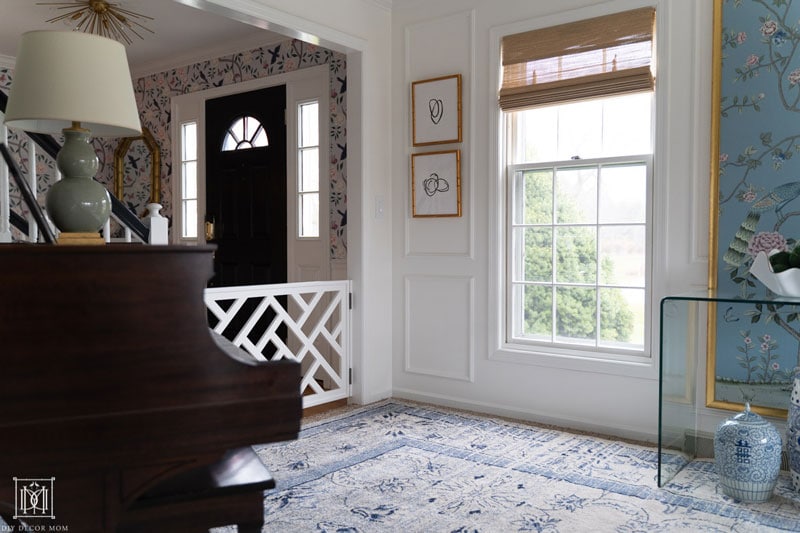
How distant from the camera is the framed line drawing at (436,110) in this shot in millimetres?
4133

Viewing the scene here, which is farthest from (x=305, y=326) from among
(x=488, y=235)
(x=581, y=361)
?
(x=581, y=361)

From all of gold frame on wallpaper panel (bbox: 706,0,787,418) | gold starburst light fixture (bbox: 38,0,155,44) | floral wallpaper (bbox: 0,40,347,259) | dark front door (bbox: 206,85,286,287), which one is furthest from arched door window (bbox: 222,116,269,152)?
gold frame on wallpaper panel (bbox: 706,0,787,418)

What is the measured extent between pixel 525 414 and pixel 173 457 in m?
2.88

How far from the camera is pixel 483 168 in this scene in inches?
160

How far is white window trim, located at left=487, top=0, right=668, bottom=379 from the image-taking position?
11.2 ft

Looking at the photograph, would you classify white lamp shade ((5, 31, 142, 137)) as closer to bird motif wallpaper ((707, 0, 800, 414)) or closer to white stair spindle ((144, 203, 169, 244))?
white stair spindle ((144, 203, 169, 244))

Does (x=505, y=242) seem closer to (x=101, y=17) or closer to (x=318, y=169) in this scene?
(x=318, y=169)

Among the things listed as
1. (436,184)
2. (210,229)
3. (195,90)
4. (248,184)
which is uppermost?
(195,90)

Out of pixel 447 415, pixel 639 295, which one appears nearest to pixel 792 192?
pixel 639 295

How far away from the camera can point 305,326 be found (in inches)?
195

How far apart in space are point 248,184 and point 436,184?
1895 millimetres

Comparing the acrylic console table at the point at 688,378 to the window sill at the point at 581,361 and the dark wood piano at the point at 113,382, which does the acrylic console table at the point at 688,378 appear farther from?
the dark wood piano at the point at 113,382

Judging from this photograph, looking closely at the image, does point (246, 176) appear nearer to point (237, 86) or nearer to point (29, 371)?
point (237, 86)

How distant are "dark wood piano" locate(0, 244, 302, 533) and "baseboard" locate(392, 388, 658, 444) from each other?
2.62 m
